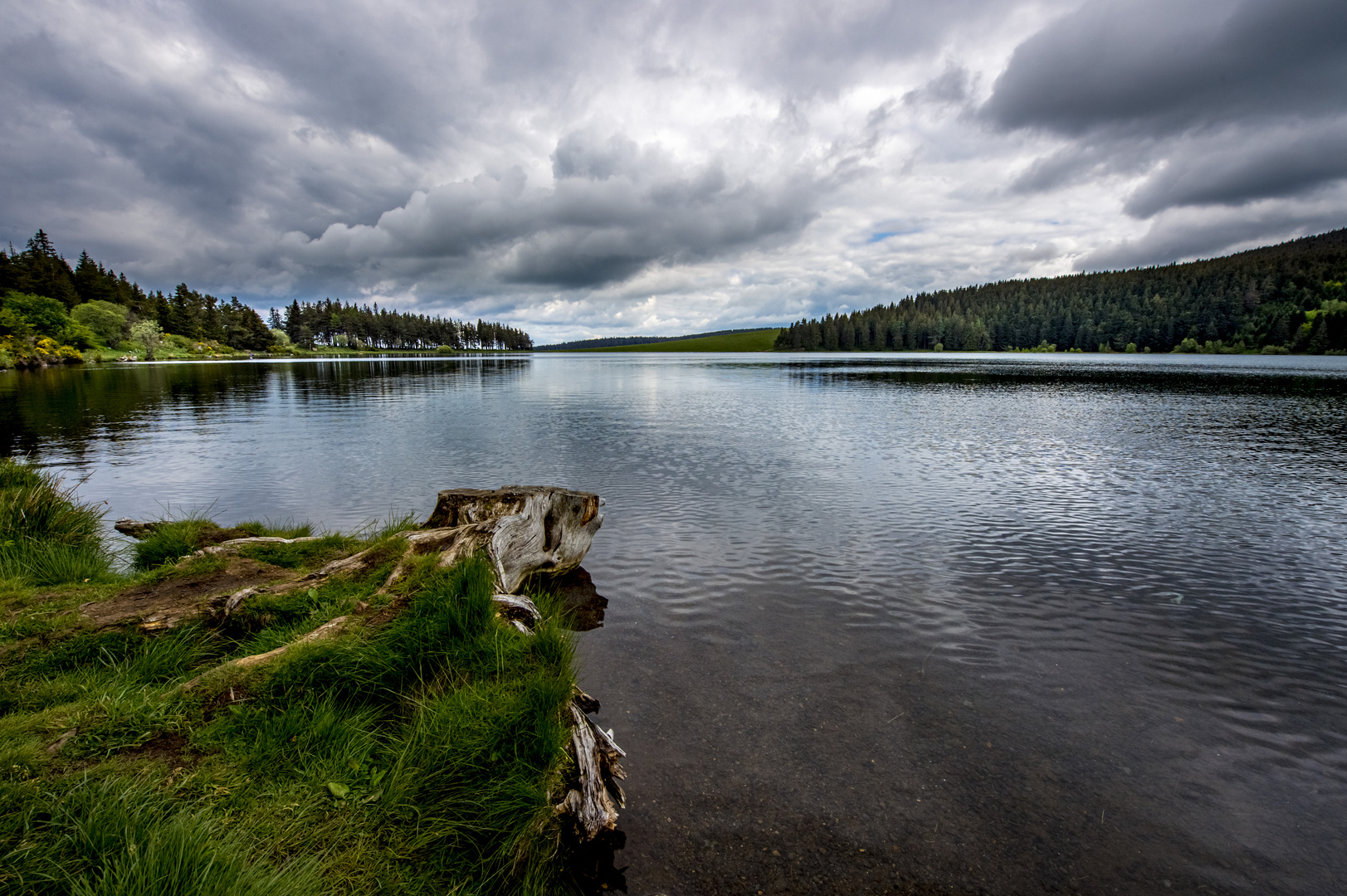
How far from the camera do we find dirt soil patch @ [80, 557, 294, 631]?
7.05m

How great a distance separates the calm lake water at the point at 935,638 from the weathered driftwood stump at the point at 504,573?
2.18 feet

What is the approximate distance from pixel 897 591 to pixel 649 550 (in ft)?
18.5

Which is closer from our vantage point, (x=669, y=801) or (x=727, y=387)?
(x=669, y=801)

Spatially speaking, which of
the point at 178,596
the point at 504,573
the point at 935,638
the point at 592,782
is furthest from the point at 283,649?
the point at 935,638

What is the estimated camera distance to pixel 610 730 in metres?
7.31

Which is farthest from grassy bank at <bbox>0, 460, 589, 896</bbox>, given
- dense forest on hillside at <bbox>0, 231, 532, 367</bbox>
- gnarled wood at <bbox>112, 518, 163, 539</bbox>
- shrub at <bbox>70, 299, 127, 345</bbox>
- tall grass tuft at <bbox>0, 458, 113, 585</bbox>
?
shrub at <bbox>70, 299, 127, 345</bbox>

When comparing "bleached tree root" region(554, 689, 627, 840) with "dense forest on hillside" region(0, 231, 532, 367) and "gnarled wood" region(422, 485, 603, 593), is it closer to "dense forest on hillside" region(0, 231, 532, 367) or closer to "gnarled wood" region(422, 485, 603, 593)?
"gnarled wood" region(422, 485, 603, 593)

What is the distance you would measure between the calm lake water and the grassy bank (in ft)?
5.11

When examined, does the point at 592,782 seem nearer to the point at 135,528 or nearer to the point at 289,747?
the point at 289,747

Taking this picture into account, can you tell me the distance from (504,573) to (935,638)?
7.26 metres

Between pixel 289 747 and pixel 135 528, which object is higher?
pixel 135 528

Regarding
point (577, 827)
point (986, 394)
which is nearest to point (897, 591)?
point (577, 827)

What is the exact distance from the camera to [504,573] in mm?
9289

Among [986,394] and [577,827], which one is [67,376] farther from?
[986,394]
